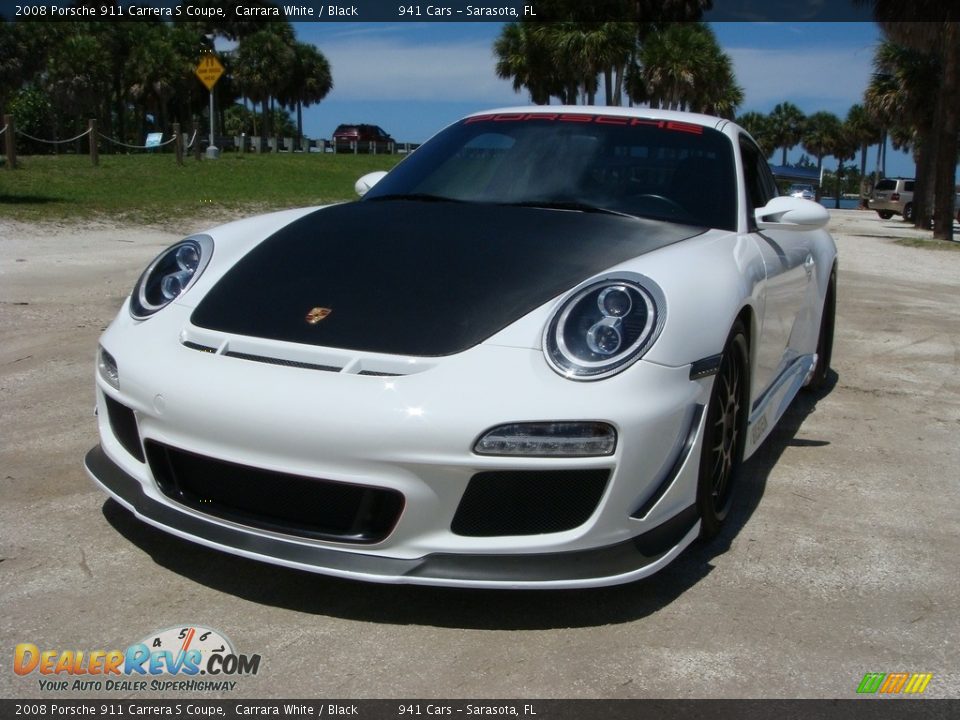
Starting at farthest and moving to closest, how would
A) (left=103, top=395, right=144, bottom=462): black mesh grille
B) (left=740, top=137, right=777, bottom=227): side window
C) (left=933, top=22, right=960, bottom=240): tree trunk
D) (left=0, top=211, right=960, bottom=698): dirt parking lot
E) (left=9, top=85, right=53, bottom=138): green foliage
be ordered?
1. (left=9, top=85, right=53, bottom=138): green foliage
2. (left=933, top=22, right=960, bottom=240): tree trunk
3. (left=740, top=137, right=777, bottom=227): side window
4. (left=103, top=395, right=144, bottom=462): black mesh grille
5. (left=0, top=211, right=960, bottom=698): dirt parking lot

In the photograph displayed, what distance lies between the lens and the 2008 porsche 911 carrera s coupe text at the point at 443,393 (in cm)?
232

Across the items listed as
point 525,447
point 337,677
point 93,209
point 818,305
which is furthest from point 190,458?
point 93,209

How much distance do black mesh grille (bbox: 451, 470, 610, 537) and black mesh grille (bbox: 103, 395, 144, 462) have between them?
955mm

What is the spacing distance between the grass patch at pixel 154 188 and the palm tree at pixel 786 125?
5484 cm

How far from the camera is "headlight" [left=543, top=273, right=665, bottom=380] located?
243 cm

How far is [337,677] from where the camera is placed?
7.31ft

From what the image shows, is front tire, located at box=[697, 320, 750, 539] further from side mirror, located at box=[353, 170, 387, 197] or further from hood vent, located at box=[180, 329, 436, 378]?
side mirror, located at box=[353, 170, 387, 197]

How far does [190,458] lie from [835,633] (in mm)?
1728

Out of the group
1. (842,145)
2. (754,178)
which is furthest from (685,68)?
(842,145)

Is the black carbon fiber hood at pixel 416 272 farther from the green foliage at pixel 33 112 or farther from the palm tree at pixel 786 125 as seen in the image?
the palm tree at pixel 786 125

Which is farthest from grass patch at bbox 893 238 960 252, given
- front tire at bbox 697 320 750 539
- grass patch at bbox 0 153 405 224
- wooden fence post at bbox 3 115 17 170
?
front tire at bbox 697 320 750 539

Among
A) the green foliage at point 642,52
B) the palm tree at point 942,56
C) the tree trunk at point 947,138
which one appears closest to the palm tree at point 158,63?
the green foliage at point 642,52
